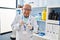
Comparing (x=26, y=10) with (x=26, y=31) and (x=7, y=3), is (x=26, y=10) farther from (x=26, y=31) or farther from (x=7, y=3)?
(x=7, y=3)

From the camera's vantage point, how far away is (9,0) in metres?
3.87

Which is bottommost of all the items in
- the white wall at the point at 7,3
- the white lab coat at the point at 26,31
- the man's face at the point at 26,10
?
the white lab coat at the point at 26,31

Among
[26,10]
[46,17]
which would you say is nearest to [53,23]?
[46,17]

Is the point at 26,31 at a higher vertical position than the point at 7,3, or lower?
lower

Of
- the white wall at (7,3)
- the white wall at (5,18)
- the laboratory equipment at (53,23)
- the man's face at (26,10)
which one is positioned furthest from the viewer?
the white wall at (7,3)

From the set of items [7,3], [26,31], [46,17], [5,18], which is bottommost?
[26,31]

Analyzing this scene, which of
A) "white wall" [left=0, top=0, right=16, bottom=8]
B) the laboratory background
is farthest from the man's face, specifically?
A: "white wall" [left=0, top=0, right=16, bottom=8]

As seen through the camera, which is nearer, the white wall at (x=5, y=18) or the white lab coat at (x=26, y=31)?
the white lab coat at (x=26, y=31)

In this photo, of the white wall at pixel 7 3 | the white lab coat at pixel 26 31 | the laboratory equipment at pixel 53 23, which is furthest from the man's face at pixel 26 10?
the white wall at pixel 7 3

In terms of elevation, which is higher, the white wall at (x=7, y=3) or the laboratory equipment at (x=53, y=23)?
the white wall at (x=7, y=3)

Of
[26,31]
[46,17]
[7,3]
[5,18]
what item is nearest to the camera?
[46,17]

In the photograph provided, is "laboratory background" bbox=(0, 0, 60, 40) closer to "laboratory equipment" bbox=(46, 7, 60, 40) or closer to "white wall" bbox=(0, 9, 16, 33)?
"laboratory equipment" bbox=(46, 7, 60, 40)

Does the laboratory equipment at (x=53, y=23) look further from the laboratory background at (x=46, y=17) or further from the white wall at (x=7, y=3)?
the white wall at (x=7, y=3)

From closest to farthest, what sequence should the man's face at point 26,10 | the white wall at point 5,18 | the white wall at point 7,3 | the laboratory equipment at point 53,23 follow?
the laboratory equipment at point 53,23 → the man's face at point 26,10 → the white wall at point 5,18 → the white wall at point 7,3
